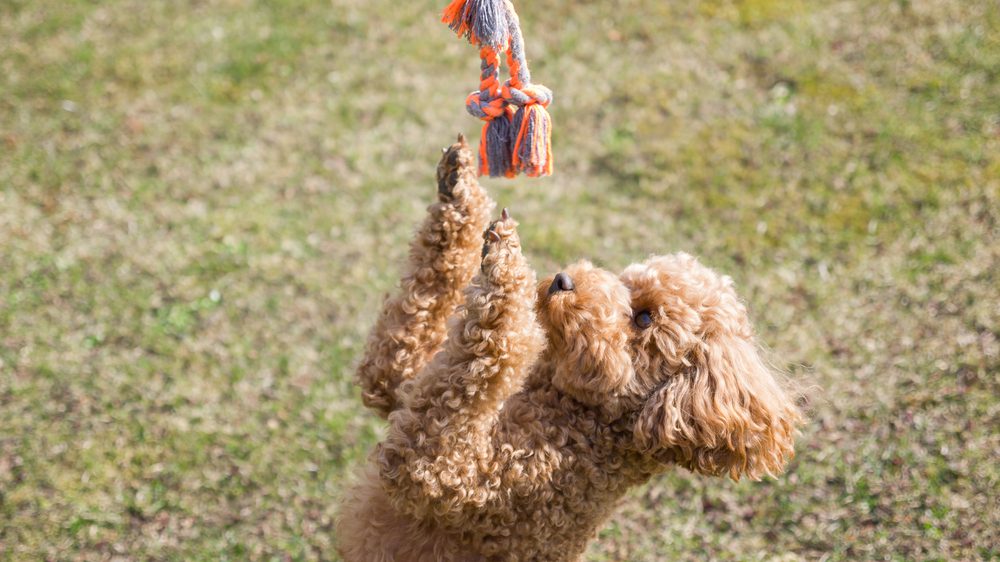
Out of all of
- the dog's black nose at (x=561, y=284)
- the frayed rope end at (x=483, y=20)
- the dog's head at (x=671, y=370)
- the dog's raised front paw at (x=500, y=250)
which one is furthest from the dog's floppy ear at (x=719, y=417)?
the frayed rope end at (x=483, y=20)

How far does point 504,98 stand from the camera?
2260mm

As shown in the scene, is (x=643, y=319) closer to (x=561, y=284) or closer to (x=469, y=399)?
(x=561, y=284)

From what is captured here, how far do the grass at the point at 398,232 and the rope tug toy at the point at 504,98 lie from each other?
1704mm

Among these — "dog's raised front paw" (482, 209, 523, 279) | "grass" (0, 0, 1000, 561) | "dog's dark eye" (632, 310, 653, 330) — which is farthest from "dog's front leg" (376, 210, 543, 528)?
"grass" (0, 0, 1000, 561)

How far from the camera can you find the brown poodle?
225 cm

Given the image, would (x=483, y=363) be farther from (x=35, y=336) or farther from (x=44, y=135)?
(x=44, y=135)

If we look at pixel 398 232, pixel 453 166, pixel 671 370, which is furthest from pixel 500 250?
pixel 398 232

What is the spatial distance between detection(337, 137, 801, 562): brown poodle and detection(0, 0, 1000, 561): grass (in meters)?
0.96

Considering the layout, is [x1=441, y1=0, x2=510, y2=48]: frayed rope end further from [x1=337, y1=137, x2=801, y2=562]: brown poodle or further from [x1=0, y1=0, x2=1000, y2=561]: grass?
[x1=0, y1=0, x2=1000, y2=561]: grass

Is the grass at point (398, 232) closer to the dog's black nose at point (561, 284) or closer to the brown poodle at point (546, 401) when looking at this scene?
the brown poodle at point (546, 401)

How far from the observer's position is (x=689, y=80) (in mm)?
6156

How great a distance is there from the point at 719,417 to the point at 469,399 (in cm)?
79

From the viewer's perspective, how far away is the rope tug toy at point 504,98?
2.10 metres

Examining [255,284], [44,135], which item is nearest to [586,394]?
[255,284]
